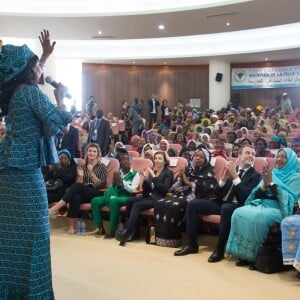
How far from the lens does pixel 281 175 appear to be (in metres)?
4.36

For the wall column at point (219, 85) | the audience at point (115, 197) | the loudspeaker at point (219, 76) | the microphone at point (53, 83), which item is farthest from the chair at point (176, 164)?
the loudspeaker at point (219, 76)

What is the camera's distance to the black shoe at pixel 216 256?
171 inches

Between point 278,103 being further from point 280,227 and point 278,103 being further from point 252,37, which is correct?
point 280,227

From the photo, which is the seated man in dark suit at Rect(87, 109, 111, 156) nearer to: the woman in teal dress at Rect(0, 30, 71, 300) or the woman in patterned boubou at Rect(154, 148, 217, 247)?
the woman in patterned boubou at Rect(154, 148, 217, 247)

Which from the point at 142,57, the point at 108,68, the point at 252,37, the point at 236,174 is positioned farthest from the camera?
the point at 108,68

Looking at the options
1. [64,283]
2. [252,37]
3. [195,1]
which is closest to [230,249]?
[64,283]

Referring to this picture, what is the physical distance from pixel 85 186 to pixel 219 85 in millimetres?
12938

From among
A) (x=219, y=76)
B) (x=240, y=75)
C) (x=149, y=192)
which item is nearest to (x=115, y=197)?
Result: (x=149, y=192)

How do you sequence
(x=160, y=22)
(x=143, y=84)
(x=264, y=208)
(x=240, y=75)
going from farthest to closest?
(x=143, y=84) → (x=240, y=75) → (x=160, y=22) → (x=264, y=208)

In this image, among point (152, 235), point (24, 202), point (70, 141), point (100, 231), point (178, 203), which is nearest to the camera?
point (24, 202)

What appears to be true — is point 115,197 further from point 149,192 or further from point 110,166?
point 110,166

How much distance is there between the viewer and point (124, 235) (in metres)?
5.04

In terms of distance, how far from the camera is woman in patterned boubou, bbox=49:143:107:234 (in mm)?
5578

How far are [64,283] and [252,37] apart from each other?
44.2 feet
